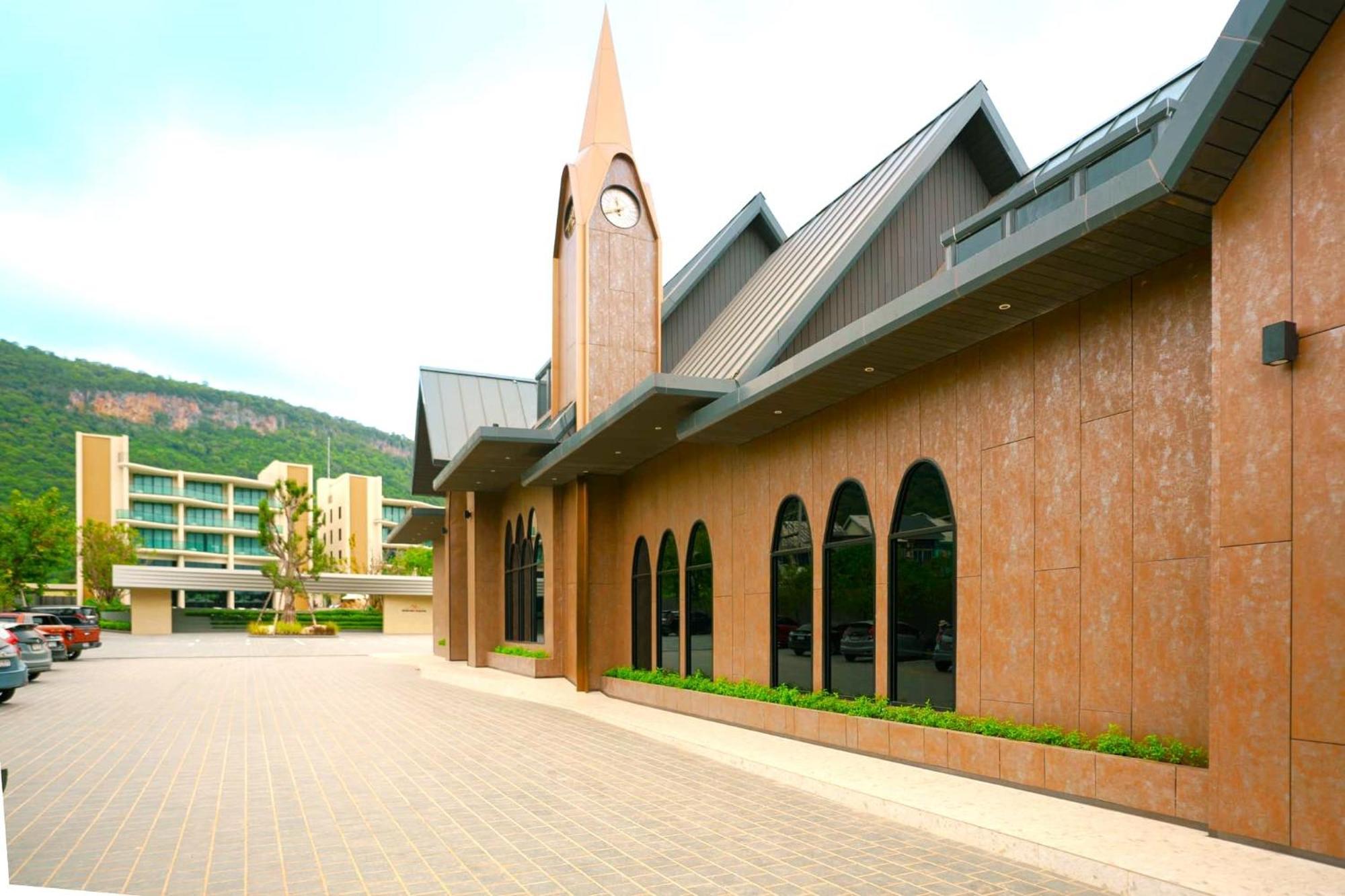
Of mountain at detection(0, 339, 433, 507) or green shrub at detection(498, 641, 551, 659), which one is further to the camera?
mountain at detection(0, 339, 433, 507)

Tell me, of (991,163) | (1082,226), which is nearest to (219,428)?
(991,163)

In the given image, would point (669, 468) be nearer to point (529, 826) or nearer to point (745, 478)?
point (745, 478)

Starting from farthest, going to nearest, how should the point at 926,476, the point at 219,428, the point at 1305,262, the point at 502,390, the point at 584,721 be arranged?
the point at 219,428, the point at 502,390, the point at 584,721, the point at 926,476, the point at 1305,262

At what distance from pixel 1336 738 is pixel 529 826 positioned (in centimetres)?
597

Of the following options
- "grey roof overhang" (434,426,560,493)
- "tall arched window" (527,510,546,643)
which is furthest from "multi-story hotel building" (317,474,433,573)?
"tall arched window" (527,510,546,643)

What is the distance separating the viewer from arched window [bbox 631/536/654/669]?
20.2m

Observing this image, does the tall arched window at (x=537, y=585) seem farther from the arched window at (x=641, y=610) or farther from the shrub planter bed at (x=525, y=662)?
the arched window at (x=641, y=610)

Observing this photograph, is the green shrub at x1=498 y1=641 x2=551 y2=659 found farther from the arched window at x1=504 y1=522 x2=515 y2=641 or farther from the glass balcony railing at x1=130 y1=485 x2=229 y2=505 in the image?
the glass balcony railing at x1=130 y1=485 x2=229 y2=505

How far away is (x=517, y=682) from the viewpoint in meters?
22.0

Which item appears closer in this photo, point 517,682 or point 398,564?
point 517,682

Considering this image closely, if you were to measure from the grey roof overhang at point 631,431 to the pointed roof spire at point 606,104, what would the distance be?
742cm

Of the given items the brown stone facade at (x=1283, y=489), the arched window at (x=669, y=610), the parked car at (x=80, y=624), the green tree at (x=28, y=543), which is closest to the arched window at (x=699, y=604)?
the arched window at (x=669, y=610)

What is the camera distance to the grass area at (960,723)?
308 inches

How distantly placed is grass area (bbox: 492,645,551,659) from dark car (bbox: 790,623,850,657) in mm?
10237
